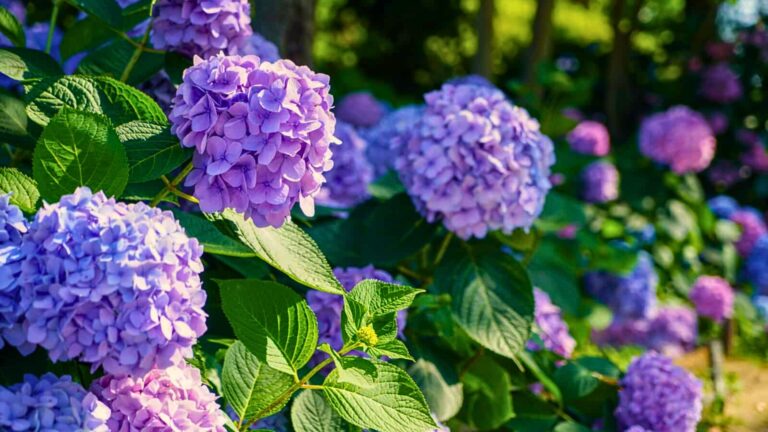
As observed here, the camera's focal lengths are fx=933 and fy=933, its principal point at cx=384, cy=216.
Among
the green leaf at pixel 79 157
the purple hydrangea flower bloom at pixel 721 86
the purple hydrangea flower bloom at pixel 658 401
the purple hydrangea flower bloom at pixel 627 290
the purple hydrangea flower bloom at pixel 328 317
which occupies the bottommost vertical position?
the purple hydrangea flower bloom at pixel 627 290

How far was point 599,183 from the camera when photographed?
154 inches

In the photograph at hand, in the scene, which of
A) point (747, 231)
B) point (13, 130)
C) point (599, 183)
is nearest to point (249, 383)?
point (13, 130)

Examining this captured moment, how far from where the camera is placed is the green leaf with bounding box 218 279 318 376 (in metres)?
1.17

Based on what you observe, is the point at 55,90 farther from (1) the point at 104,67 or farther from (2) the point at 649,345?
(2) the point at 649,345

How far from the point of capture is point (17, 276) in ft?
3.29

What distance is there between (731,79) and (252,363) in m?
4.44

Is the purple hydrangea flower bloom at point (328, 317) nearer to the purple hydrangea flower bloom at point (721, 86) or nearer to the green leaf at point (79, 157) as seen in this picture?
the green leaf at point (79, 157)

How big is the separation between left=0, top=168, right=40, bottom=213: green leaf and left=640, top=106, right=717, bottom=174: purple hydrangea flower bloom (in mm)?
3228

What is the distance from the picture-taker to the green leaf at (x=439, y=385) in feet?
5.64

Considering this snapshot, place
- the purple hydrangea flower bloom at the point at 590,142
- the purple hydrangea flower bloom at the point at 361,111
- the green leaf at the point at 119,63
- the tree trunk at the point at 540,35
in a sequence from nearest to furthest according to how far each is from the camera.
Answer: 1. the green leaf at the point at 119,63
2. the purple hydrangea flower bloom at the point at 590,142
3. the purple hydrangea flower bloom at the point at 361,111
4. the tree trunk at the point at 540,35

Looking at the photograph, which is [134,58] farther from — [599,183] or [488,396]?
[599,183]

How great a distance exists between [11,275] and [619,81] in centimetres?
505

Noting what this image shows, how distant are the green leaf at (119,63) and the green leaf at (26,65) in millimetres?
103

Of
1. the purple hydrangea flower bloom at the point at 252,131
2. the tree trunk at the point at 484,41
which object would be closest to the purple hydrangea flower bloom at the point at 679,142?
the tree trunk at the point at 484,41
